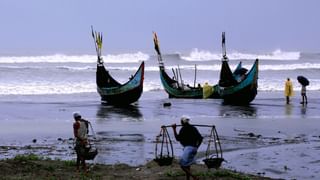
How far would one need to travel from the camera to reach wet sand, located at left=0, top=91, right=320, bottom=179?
1352 centimetres

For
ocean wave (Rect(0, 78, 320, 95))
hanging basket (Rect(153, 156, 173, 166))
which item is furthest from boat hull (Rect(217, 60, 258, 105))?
hanging basket (Rect(153, 156, 173, 166))

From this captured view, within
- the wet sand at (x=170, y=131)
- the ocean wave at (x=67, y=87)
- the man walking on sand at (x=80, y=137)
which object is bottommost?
the ocean wave at (x=67, y=87)

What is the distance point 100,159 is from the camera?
13.5 metres

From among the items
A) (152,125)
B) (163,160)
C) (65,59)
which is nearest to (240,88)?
(152,125)

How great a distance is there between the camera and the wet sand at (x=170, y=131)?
1352cm

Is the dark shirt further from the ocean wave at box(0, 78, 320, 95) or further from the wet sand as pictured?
the ocean wave at box(0, 78, 320, 95)

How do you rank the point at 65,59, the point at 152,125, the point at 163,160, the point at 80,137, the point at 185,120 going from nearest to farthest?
the point at 185,120 → the point at 163,160 → the point at 80,137 → the point at 152,125 → the point at 65,59

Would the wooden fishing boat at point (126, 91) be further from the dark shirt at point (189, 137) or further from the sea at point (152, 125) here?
the dark shirt at point (189, 137)

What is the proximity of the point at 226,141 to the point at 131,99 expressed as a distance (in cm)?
1233

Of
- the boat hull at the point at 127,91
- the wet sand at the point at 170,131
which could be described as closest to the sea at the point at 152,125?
the wet sand at the point at 170,131

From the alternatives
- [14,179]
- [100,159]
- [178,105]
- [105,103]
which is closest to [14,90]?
[105,103]

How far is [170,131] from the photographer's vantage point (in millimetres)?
18484

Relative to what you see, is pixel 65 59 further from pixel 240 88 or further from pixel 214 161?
pixel 214 161

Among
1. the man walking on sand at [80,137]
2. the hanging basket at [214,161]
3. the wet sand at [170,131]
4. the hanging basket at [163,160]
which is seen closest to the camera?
the hanging basket at [214,161]
